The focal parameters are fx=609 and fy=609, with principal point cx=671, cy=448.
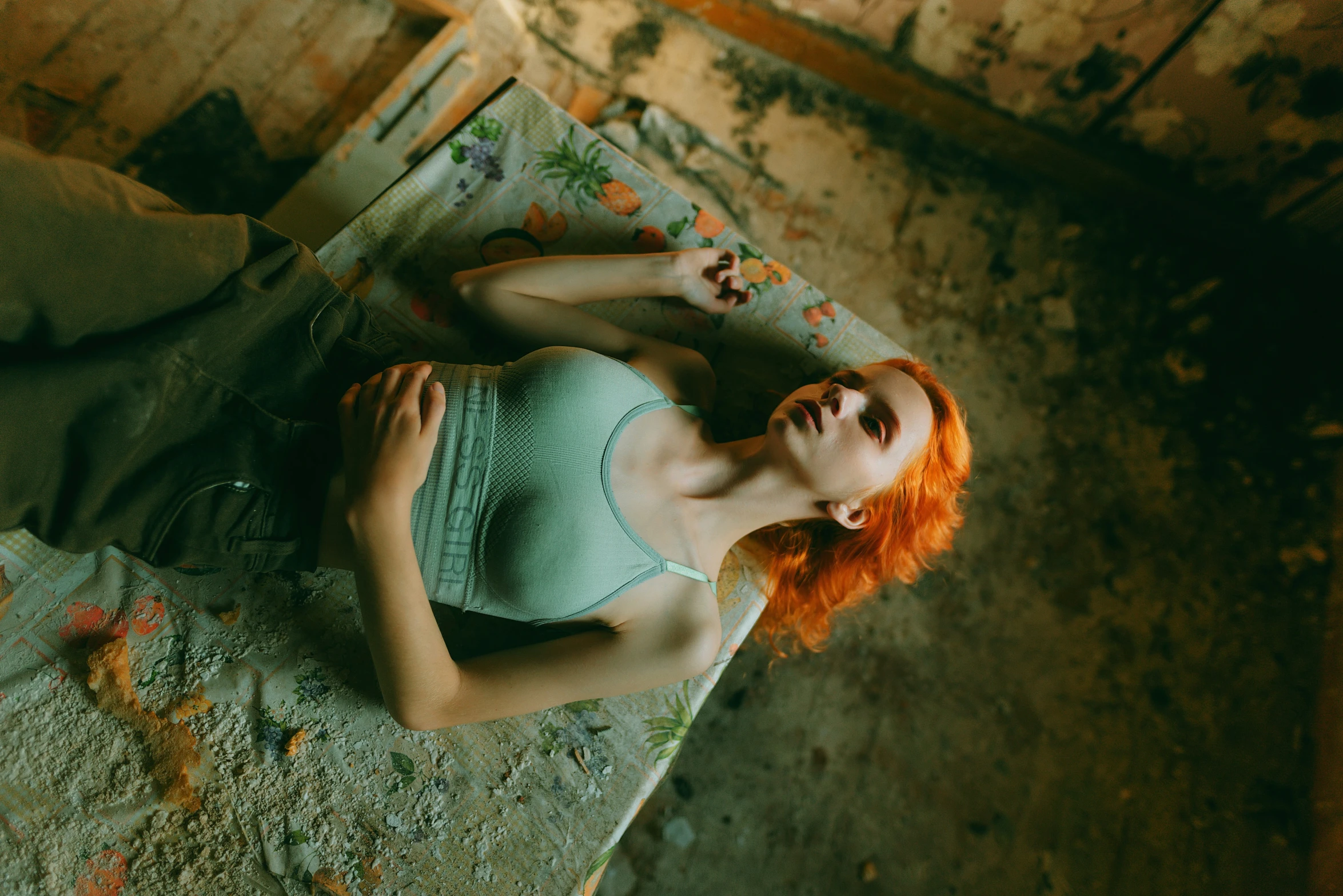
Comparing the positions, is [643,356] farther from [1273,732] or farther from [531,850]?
[1273,732]

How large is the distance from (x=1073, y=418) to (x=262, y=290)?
2.67m

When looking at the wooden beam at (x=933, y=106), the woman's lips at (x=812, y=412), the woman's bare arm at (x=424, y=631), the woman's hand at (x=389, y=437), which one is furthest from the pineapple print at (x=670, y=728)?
the wooden beam at (x=933, y=106)

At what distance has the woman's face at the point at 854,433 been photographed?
1.45 meters

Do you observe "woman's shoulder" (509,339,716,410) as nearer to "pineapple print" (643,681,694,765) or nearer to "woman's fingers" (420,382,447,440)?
"woman's fingers" (420,382,447,440)

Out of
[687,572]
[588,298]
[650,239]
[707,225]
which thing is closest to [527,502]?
[687,572]

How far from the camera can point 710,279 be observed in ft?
5.80

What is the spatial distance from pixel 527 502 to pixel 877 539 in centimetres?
94

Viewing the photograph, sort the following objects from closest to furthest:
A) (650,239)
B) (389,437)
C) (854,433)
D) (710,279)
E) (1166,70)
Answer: (389,437) → (854,433) → (710,279) → (650,239) → (1166,70)

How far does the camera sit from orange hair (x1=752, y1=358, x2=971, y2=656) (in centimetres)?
160

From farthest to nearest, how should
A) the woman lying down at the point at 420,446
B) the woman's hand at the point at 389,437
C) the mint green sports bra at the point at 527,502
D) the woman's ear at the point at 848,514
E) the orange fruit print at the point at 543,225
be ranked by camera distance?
the orange fruit print at the point at 543,225 → the woman's ear at the point at 848,514 → the mint green sports bra at the point at 527,502 → the woman's hand at the point at 389,437 → the woman lying down at the point at 420,446

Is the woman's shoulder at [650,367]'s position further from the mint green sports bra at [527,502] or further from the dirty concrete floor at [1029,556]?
the dirty concrete floor at [1029,556]

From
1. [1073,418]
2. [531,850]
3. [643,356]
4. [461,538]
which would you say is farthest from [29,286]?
[1073,418]

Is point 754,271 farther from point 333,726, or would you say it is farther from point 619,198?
point 333,726

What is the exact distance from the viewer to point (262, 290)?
124 cm
